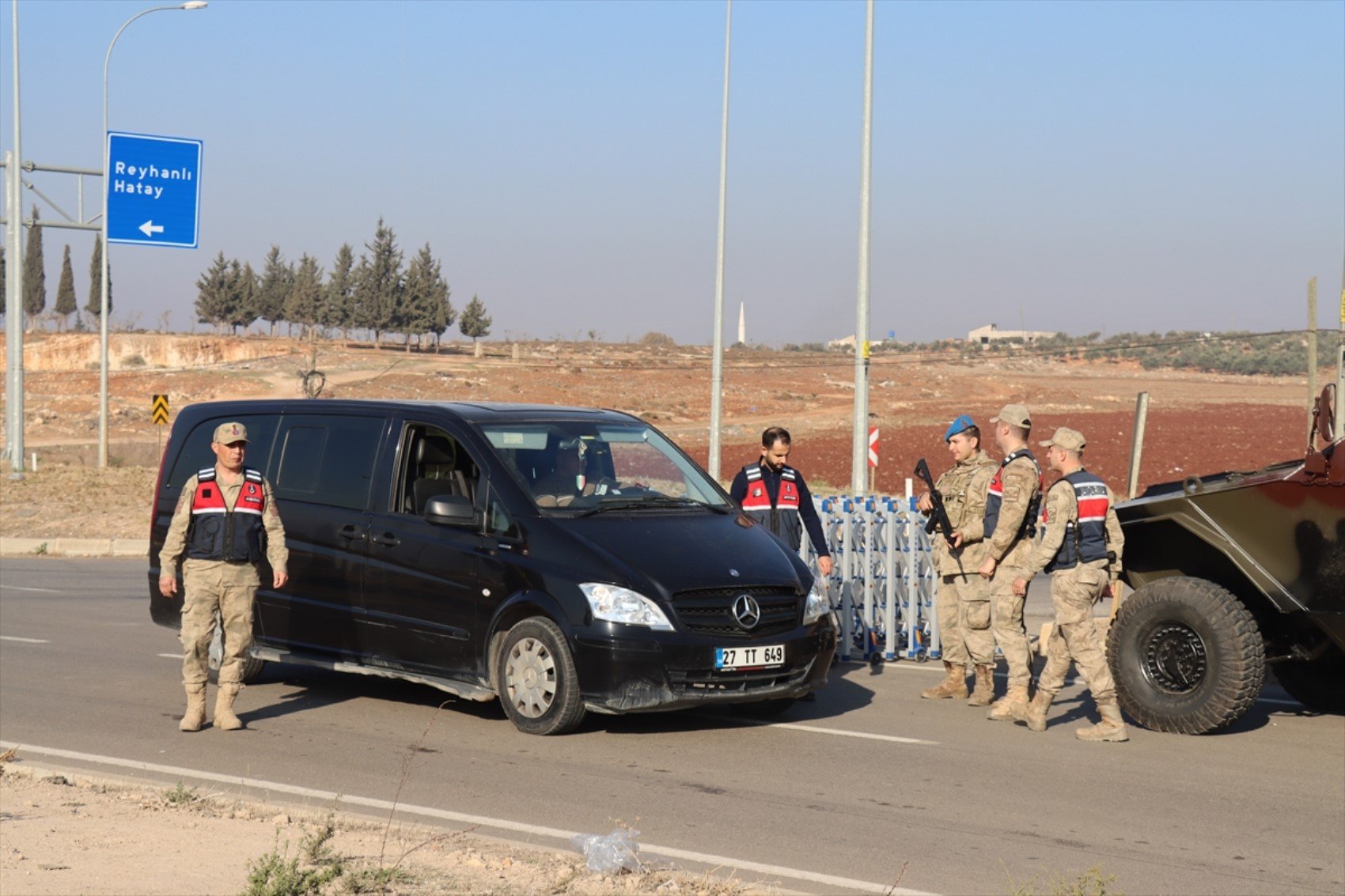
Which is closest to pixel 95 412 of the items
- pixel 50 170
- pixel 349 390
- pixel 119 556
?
pixel 349 390

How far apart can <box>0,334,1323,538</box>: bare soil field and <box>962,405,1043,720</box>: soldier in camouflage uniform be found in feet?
63.1

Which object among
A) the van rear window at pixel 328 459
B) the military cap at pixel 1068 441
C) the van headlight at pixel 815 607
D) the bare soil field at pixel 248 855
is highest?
the military cap at pixel 1068 441

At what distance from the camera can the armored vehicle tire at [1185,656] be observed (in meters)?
9.00

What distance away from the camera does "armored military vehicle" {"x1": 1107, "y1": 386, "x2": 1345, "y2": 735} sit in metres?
8.82

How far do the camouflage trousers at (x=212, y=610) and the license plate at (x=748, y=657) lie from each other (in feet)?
9.35

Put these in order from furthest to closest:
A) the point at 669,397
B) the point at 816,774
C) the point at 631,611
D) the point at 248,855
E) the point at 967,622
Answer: the point at 669,397 < the point at 967,622 < the point at 631,611 < the point at 816,774 < the point at 248,855

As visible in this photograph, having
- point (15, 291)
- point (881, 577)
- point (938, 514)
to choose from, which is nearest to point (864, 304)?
point (881, 577)

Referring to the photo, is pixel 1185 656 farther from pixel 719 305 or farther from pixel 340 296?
pixel 340 296

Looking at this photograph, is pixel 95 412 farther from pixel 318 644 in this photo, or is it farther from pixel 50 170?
pixel 318 644

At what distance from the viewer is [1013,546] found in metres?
9.66

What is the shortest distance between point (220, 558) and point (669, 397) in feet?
215

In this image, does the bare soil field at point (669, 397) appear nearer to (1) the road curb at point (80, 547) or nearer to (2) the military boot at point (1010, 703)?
(1) the road curb at point (80, 547)

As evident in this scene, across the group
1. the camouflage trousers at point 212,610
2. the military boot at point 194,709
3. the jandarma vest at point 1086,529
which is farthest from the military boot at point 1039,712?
the military boot at point 194,709

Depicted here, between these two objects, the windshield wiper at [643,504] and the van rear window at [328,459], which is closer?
the windshield wiper at [643,504]
